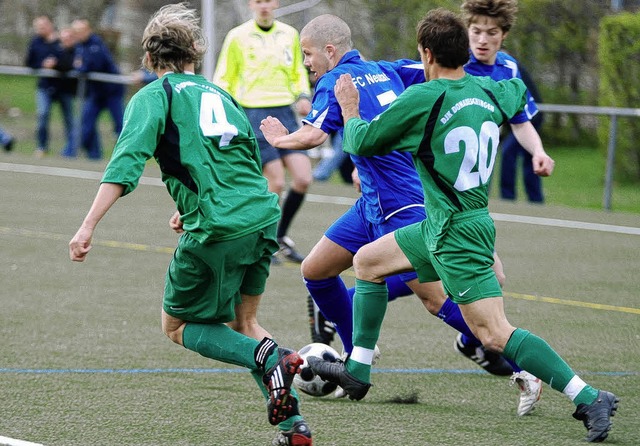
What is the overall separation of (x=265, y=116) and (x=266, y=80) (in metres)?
0.33

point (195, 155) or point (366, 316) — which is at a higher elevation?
point (195, 155)

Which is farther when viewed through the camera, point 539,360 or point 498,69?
point 498,69

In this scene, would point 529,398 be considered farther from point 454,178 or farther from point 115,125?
point 115,125

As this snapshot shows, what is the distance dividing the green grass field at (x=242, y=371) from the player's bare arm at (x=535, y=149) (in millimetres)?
1116

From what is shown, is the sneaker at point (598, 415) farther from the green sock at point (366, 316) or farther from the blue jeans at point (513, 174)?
the blue jeans at point (513, 174)

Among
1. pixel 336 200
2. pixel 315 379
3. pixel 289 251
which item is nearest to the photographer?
pixel 315 379

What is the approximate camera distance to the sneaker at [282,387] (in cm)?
464

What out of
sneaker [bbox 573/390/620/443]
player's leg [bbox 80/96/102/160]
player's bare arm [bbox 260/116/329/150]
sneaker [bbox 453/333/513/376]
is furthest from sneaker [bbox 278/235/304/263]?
player's leg [bbox 80/96/102/160]

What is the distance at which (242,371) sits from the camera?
635 centimetres

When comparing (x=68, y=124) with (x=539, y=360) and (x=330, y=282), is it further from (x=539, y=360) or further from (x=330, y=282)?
(x=539, y=360)

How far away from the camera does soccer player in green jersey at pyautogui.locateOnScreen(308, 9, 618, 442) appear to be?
15.9ft

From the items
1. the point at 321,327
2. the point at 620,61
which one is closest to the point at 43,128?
the point at 620,61

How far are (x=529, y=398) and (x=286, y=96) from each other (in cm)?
523

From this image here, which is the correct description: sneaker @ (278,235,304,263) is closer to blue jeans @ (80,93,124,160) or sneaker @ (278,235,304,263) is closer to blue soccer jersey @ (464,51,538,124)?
blue soccer jersey @ (464,51,538,124)
